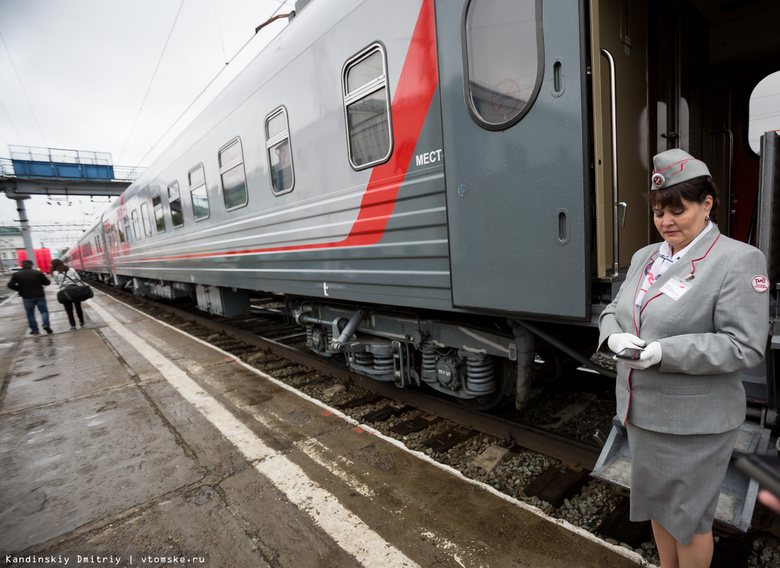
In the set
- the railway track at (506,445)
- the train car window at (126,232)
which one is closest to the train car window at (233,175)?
the railway track at (506,445)

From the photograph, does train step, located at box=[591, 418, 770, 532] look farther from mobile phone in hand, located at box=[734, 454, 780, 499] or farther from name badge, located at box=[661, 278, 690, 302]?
mobile phone in hand, located at box=[734, 454, 780, 499]

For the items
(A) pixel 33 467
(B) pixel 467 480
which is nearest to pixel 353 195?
(B) pixel 467 480

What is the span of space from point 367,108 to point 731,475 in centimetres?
312

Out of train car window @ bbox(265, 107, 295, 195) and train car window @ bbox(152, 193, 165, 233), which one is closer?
train car window @ bbox(265, 107, 295, 195)

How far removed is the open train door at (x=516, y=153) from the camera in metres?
2.11

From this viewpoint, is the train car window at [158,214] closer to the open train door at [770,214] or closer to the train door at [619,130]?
the train door at [619,130]

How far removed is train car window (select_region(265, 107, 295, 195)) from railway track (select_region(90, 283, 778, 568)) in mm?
2150

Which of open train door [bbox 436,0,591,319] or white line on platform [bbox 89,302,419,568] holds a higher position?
open train door [bbox 436,0,591,319]

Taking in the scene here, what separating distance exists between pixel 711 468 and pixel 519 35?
7.08ft

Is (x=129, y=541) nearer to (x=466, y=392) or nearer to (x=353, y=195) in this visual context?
(x=466, y=392)

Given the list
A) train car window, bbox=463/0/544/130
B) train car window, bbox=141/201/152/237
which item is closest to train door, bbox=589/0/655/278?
train car window, bbox=463/0/544/130

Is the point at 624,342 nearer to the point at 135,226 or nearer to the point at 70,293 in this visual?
the point at 70,293

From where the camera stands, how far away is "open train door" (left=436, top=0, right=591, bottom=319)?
211 centimetres

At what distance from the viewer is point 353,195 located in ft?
11.7
